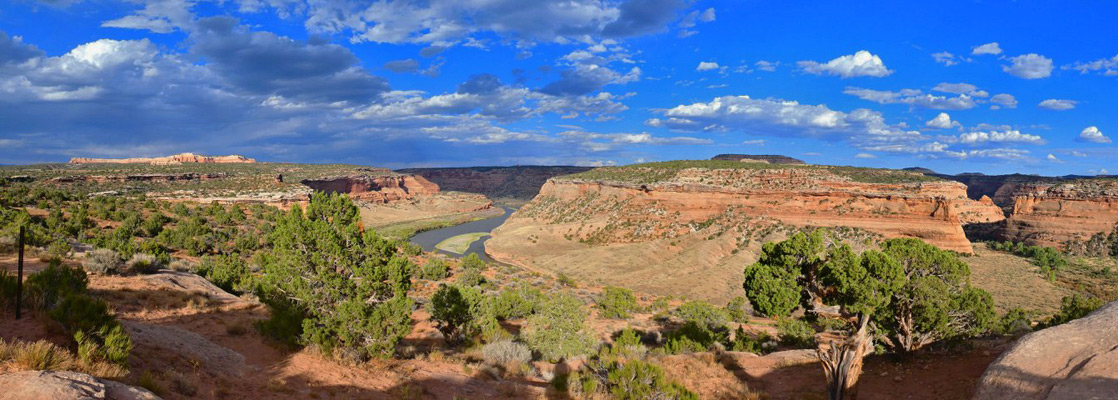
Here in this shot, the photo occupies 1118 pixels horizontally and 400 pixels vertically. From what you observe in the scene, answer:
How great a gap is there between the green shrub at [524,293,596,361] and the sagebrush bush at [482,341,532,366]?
4.13ft

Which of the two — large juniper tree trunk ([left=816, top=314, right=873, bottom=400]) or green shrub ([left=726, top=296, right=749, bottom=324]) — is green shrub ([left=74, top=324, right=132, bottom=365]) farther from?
green shrub ([left=726, top=296, right=749, bottom=324])

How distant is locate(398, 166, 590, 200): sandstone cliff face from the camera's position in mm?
175375

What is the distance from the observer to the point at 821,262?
1472cm

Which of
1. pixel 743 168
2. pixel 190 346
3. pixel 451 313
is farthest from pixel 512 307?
pixel 743 168

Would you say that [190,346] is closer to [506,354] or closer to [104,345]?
[104,345]

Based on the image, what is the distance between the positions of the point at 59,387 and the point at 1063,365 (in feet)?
47.1

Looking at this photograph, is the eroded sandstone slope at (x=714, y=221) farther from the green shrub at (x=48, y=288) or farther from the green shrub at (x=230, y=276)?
the green shrub at (x=48, y=288)

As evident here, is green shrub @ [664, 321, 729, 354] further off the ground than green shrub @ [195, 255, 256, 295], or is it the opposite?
green shrub @ [195, 255, 256, 295]

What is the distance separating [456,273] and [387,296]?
81.4 ft

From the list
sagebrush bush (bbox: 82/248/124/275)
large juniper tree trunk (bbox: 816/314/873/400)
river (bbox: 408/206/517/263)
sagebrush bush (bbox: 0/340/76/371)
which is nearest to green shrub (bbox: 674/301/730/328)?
large juniper tree trunk (bbox: 816/314/873/400)

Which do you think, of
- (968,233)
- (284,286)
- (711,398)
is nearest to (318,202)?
(284,286)

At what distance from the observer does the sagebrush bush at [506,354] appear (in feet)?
48.3

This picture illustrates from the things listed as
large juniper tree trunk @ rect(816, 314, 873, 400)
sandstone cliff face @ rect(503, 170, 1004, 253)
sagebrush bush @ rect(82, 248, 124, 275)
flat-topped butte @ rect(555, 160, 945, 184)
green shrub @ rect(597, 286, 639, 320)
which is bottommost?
green shrub @ rect(597, 286, 639, 320)

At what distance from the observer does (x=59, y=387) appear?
17.9 feet
